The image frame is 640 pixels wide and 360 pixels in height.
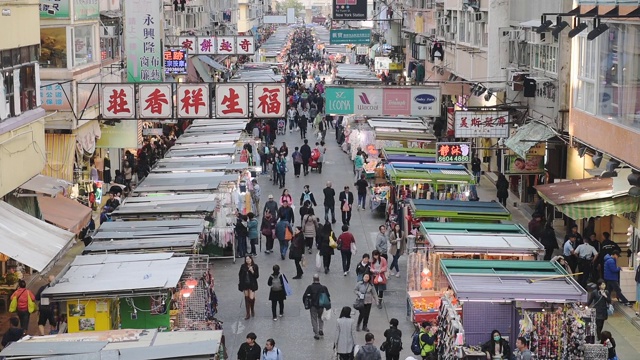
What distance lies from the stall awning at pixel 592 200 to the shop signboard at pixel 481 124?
254 inches

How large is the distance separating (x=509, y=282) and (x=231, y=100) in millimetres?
11976

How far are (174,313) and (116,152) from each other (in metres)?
21.5

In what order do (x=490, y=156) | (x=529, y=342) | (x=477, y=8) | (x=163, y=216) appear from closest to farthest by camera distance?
(x=529, y=342) < (x=163, y=216) < (x=477, y=8) < (x=490, y=156)

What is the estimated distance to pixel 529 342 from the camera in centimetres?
1596

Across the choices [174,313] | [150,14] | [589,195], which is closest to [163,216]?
[174,313]

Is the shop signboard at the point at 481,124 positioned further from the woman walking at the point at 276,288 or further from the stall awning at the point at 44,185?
the woman walking at the point at 276,288

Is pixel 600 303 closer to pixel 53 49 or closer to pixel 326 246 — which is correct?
pixel 326 246

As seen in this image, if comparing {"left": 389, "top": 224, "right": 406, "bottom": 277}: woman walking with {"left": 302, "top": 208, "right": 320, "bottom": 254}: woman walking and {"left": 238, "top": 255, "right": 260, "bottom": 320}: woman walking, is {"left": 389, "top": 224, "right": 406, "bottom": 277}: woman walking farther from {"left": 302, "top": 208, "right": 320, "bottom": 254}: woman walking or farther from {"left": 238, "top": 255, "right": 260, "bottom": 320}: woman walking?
{"left": 238, "top": 255, "right": 260, "bottom": 320}: woman walking

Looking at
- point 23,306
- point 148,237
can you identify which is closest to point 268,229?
point 148,237

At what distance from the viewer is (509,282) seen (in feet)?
55.7

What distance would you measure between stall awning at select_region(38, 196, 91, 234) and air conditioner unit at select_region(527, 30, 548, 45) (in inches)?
502

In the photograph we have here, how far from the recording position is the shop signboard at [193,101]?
27047 millimetres

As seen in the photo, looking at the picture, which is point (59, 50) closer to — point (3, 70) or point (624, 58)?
point (3, 70)

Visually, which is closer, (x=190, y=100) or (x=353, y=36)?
(x=190, y=100)
